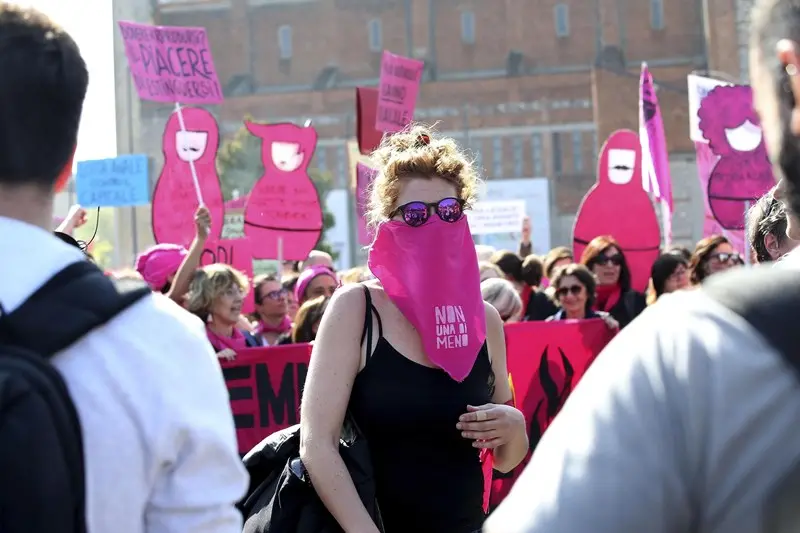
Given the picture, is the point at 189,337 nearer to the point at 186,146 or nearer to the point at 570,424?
the point at 570,424

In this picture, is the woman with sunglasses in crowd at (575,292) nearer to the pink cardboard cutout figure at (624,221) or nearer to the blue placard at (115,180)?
the pink cardboard cutout figure at (624,221)

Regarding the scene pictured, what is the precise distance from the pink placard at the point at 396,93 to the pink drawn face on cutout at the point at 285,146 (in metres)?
1.18

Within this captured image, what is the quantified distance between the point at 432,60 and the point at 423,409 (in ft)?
159

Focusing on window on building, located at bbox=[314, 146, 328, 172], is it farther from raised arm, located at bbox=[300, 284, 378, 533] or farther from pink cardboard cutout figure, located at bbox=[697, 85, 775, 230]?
raised arm, located at bbox=[300, 284, 378, 533]

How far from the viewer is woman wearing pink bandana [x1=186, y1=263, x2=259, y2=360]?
618cm

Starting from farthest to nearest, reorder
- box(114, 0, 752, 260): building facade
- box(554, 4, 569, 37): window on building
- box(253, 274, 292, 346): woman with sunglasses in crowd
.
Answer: box(554, 4, 569, 37): window on building
box(114, 0, 752, 260): building facade
box(253, 274, 292, 346): woman with sunglasses in crowd

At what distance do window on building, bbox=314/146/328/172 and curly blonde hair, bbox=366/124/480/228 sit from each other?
4716 centimetres


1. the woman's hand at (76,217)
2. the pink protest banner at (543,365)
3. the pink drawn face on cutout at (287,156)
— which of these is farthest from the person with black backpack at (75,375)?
the pink drawn face on cutout at (287,156)

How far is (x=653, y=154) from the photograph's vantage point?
36.4 ft

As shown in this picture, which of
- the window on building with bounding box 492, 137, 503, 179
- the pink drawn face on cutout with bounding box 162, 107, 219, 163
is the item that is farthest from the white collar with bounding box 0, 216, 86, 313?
the window on building with bounding box 492, 137, 503, 179

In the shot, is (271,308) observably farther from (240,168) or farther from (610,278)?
(240,168)

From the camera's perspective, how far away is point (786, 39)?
1074 mm

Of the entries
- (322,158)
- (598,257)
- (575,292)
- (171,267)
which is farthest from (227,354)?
(322,158)

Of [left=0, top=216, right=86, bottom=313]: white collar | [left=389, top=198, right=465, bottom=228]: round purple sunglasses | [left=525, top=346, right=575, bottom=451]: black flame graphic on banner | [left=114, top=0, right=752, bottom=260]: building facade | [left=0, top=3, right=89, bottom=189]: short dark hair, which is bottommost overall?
[left=525, top=346, right=575, bottom=451]: black flame graphic on banner
